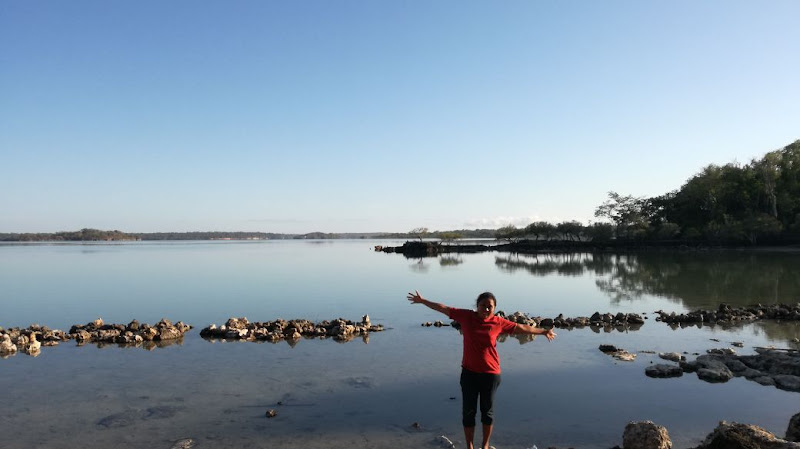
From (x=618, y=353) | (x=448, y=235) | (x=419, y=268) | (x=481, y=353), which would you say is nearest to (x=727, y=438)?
(x=481, y=353)

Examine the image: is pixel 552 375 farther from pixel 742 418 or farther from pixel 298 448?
pixel 298 448

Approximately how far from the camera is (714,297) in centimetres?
2394

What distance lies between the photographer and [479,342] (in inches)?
229

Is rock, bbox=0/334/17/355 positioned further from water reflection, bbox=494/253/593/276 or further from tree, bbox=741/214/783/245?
tree, bbox=741/214/783/245

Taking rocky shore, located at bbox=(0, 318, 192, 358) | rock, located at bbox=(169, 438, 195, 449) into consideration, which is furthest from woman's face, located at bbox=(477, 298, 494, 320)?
rocky shore, located at bbox=(0, 318, 192, 358)

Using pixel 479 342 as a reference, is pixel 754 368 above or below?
below

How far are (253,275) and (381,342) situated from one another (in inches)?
Answer: 1043

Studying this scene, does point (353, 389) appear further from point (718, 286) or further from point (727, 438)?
point (718, 286)

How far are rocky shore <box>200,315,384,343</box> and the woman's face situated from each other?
9.93m

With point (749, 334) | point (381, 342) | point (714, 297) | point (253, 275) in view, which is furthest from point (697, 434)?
point (253, 275)

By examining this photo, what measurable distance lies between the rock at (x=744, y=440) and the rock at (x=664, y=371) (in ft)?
15.6

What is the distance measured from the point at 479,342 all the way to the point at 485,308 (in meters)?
0.40

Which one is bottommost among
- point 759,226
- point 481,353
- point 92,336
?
point 92,336

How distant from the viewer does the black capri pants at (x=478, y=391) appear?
5.87 metres
